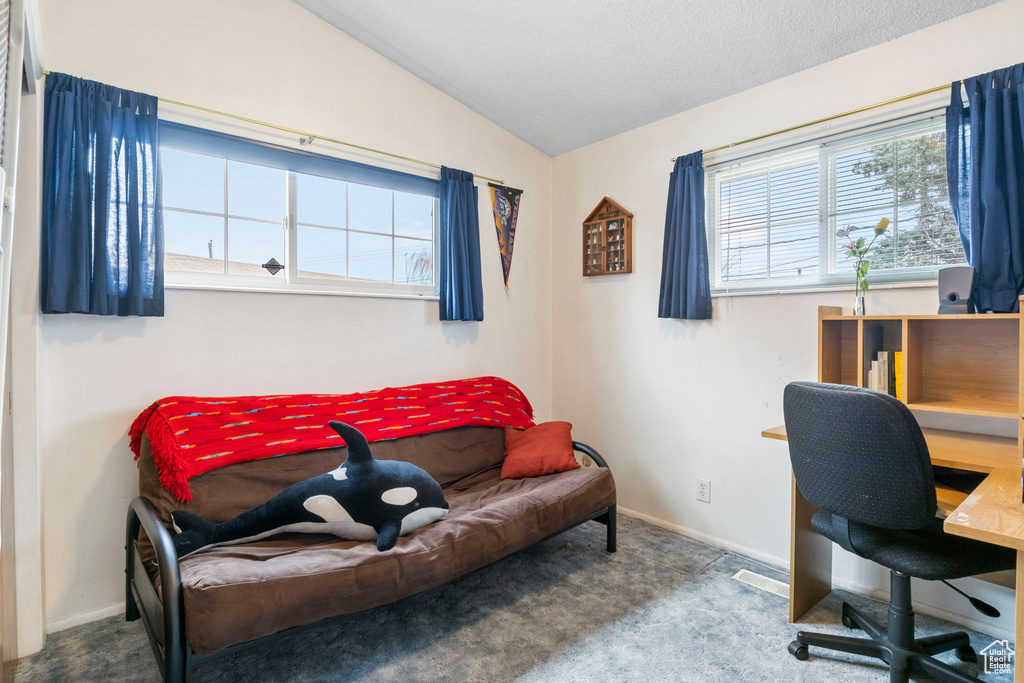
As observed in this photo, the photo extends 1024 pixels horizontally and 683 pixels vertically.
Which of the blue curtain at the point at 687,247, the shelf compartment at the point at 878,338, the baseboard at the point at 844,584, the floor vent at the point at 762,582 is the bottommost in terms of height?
the floor vent at the point at 762,582

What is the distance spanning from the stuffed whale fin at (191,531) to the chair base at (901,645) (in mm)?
2136

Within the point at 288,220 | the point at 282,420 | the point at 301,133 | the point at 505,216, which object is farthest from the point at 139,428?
the point at 505,216

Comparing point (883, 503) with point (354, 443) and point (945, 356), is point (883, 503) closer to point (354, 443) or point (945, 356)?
point (945, 356)

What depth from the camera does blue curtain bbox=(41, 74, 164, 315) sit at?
1.89 m

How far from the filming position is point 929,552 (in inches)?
59.8

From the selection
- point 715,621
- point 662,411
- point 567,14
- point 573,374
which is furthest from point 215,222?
point 715,621

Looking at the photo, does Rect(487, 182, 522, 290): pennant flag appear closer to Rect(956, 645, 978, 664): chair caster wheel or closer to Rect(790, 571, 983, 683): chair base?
Rect(790, 571, 983, 683): chair base

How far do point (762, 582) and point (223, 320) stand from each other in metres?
2.73

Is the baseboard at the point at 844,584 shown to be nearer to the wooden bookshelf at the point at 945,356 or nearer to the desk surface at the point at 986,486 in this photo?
the desk surface at the point at 986,486

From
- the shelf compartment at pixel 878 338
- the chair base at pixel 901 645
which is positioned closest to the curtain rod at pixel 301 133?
the shelf compartment at pixel 878 338

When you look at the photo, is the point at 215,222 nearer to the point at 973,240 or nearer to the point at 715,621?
the point at 715,621

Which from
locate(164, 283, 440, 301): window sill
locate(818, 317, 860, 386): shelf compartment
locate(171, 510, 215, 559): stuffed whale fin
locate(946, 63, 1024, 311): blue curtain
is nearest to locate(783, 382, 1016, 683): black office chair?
locate(818, 317, 860, 386): shelf compartment

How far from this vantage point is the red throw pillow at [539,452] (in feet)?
8.79

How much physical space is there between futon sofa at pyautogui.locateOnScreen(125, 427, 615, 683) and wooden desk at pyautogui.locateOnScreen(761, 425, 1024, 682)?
848 millimetres
